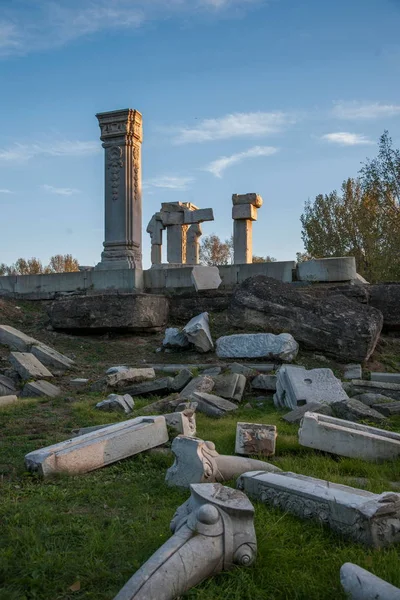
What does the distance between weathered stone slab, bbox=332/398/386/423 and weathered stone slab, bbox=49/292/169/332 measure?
4912mm

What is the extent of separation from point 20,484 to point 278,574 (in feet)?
6.07

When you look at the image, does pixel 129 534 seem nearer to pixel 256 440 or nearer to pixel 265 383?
pixel 256 440

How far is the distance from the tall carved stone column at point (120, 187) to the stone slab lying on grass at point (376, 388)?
20.4 ft

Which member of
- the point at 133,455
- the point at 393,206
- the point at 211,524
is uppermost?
the point at 393,206

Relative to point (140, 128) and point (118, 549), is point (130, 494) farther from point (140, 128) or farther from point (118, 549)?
point (140, 128)

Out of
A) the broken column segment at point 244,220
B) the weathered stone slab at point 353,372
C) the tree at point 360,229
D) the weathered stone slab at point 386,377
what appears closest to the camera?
the weathered stone slab at point 386,377

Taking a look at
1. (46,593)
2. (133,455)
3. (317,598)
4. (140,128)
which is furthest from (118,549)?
(140,128)

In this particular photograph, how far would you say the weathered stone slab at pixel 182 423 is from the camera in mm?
4270

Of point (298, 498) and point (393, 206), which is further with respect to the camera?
point (393, 206)

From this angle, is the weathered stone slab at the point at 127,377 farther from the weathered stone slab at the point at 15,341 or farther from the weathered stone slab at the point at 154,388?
the weathered stone slab at the point at 15,341

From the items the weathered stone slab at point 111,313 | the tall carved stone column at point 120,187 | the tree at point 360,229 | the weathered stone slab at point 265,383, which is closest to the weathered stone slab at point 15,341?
the weathered stone slab at point 111,313

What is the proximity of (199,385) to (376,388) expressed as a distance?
2134mm

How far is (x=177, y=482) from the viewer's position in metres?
3.17

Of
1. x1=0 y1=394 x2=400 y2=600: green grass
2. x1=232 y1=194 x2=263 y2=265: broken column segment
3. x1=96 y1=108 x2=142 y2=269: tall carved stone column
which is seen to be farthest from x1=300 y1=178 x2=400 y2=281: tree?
x1=0 y1=394 x2=400 y2=600: green grass
